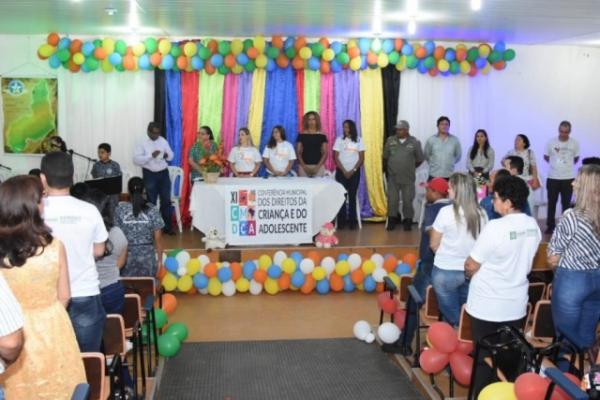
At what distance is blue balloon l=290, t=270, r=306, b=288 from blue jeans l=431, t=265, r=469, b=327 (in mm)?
2538

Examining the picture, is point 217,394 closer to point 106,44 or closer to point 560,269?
point 560,269

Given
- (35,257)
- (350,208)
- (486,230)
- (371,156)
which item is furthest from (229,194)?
(35,257)

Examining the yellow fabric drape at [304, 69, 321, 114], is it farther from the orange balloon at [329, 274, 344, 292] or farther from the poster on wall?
the orange balloon at [329, 274, 344, 292]

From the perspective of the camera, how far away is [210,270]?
20.4 ft

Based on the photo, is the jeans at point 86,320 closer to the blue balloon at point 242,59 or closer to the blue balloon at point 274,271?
the blue balloon at point 274,271

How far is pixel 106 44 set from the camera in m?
8.10

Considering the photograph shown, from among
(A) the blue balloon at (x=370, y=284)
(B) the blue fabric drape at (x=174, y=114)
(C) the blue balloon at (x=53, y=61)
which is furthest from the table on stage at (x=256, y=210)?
(C) the blue balloon at (x=53, y=61)

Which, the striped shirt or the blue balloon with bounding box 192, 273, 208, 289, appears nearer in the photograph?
the striped shirt

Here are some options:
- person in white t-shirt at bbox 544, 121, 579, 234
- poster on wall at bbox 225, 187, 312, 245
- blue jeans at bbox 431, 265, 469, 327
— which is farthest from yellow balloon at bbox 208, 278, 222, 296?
person in white t-shirt at bbox 544, 121, 579, 234

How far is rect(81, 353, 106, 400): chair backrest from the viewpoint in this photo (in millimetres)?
2574

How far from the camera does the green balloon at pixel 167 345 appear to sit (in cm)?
440

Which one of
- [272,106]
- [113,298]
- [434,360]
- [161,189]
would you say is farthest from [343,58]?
[113,298]

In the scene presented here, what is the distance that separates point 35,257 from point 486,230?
6.76 ft

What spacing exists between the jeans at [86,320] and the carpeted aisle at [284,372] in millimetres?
1222
